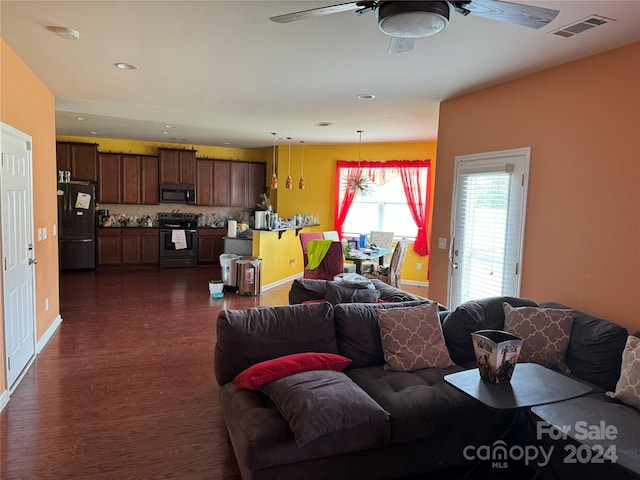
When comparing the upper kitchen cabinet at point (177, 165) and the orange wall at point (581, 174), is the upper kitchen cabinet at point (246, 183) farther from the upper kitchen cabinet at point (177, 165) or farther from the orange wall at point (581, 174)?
the orange wall at point (581, 174)

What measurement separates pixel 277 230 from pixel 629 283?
538 centimetres

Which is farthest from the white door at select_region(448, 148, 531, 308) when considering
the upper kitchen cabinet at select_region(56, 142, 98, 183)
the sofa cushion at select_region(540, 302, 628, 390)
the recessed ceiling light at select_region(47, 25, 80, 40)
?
the upper kitchen cabinet at select_region(56, 142, 98, 183)

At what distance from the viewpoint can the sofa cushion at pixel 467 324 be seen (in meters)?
3.04

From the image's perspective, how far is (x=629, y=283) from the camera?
2891mm

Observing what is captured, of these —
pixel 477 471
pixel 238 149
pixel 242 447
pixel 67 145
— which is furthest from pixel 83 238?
pixel 477 471

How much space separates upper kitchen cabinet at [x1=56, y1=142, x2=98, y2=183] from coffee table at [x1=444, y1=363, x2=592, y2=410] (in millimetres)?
8363

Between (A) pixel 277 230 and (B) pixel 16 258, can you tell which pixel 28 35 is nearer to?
(B) pixel 16 258

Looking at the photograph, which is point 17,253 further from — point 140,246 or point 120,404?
point 140,246

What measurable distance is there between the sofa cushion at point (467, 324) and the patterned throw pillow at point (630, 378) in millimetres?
797

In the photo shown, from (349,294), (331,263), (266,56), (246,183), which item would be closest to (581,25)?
(266,56)

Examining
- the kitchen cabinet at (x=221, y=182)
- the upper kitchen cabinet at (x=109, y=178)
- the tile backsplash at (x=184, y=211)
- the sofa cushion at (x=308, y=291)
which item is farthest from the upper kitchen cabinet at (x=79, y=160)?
the sofa cushion at (x=308, y=291)

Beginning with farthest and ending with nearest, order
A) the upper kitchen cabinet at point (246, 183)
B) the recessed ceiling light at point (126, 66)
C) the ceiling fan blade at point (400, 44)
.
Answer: the upper kitchen cabinet at point (246, 183), the recessed ceiling light at point (126, 66), the ceiling fan blade at point (400, 44)

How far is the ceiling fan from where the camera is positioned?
1.94m

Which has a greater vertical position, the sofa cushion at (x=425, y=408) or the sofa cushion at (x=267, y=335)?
the sofa cushion at (x=267, y=335)
